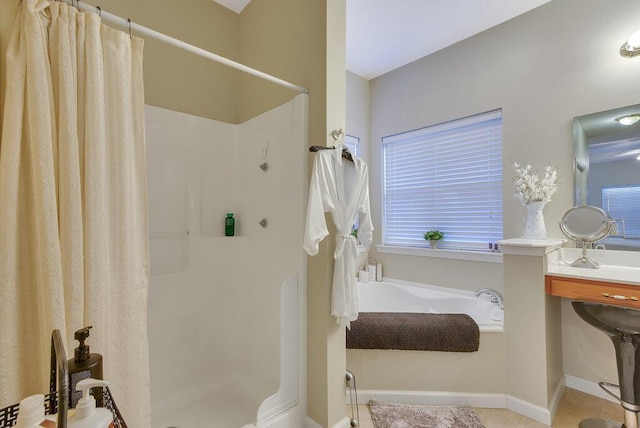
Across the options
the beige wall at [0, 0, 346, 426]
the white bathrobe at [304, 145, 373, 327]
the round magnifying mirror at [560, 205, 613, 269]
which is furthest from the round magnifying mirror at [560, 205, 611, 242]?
the beige wall at [0, 0, 346, 426]

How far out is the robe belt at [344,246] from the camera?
1.60m

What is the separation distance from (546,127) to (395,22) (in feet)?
4.92

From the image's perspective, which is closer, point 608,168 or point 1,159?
point 1,159

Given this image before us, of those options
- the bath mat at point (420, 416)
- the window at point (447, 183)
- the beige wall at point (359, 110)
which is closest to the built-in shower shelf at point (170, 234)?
the bath mat at point (420, 416)

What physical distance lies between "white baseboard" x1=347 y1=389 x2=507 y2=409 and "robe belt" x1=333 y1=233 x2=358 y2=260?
1.07 m

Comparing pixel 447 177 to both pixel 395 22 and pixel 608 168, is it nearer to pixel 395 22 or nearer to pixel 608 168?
pixel 608 168

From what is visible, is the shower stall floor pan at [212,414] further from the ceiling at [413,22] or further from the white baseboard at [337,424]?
the ceiling at [413,22]

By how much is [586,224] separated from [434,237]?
3.78ft

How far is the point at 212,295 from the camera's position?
2.20 meters

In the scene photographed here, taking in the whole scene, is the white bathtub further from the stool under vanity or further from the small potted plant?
the stool under vanity

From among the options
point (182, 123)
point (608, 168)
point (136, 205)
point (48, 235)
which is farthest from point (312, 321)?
point (608, 168)

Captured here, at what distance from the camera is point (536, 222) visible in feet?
7.09

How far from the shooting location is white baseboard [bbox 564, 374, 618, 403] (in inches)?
81.0

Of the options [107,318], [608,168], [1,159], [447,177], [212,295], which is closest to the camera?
[1,159]
